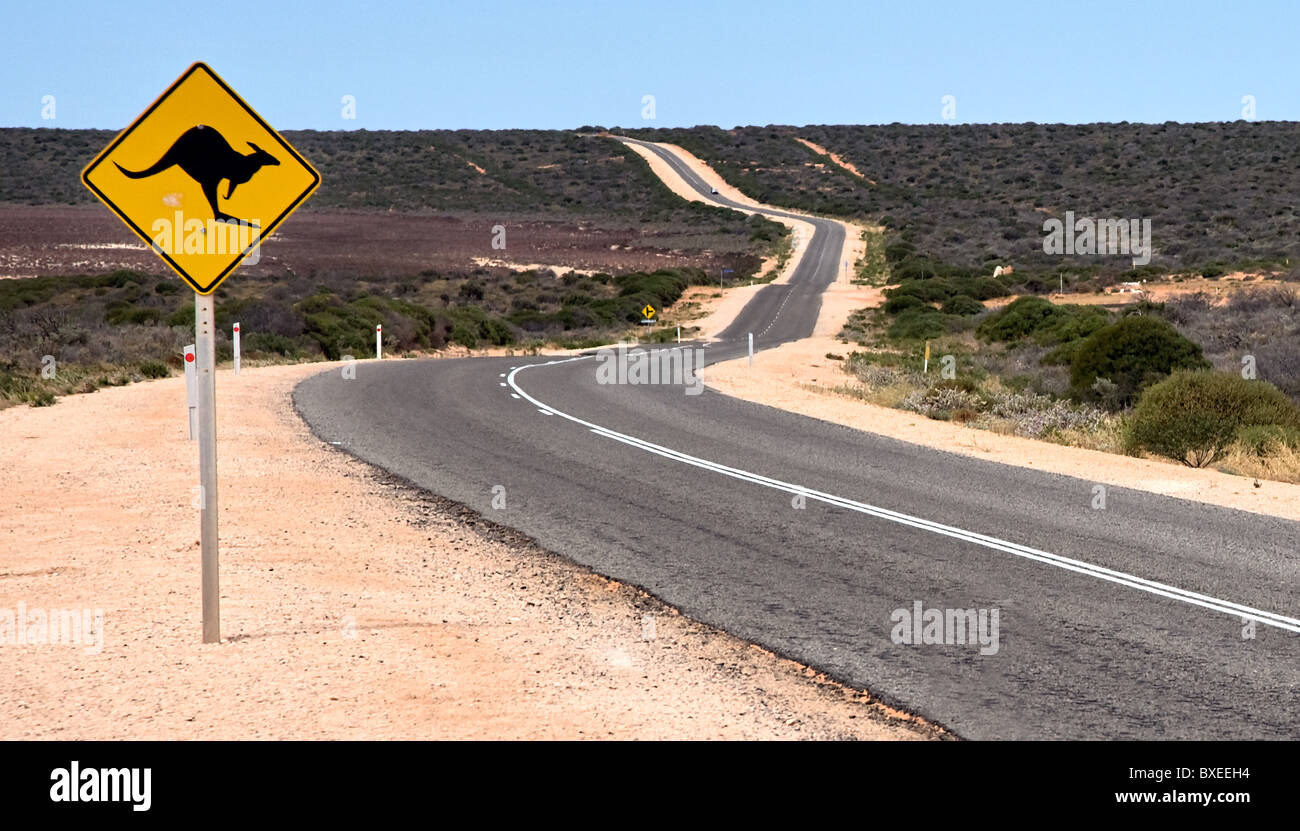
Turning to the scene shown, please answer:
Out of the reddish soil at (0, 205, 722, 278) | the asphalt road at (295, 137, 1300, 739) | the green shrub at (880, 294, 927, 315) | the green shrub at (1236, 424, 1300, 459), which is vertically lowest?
the asphalt road at (295, 137, 1300, 739)

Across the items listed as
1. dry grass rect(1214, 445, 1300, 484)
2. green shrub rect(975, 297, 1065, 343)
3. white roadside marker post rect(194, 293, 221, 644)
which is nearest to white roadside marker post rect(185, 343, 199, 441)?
white roadside marker post rect(194, 293, 221, 644)

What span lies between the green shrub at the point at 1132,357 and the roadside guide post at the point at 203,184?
19.7 meters

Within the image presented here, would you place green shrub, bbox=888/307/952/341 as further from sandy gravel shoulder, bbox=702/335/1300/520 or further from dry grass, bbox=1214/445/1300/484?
dry grass, bbox=1214/445/1300/484

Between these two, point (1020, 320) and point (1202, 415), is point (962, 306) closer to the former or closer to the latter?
point (1020, 320)

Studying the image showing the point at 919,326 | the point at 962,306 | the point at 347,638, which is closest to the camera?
the point at 347,638

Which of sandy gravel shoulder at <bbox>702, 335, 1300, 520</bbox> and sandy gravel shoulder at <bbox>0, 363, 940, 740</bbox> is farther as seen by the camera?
sandy gravel shoulder at <bbox>702, 335, 1300, 520</bbox>

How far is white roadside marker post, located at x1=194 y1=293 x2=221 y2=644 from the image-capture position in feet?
21.1

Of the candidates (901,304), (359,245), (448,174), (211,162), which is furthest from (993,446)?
(448,174)

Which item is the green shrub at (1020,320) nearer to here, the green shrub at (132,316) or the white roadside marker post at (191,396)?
the green shrub at (132,316)

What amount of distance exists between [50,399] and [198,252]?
572 inches

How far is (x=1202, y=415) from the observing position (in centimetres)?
1617

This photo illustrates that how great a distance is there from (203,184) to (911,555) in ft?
19.4

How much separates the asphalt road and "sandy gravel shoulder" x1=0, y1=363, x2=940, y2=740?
0.51m
